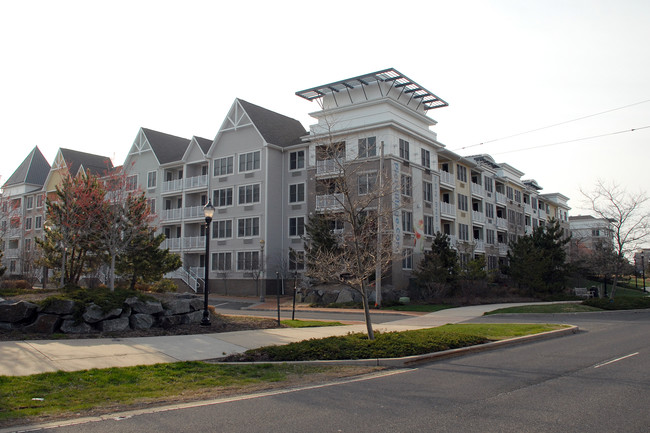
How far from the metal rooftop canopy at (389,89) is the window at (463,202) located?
8.77 m

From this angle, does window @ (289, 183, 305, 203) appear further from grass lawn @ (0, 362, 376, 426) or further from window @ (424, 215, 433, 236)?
grass lawn @ (0, 362, 376, 426)

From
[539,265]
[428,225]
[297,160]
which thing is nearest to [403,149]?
[428,225]

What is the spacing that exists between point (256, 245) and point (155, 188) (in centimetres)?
1345

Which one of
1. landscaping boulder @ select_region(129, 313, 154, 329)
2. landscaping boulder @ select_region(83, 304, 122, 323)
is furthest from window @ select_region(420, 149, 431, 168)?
landscaping boulder @ select_region(83, 304, 122, 323)

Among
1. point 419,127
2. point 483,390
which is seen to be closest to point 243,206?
point 419,127

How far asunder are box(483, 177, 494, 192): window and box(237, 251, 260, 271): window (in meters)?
24.0

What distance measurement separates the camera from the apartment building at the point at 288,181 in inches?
1441

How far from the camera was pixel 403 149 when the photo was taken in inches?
1470

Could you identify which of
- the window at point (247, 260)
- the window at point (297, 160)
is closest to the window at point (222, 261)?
the window at point (247, 260)

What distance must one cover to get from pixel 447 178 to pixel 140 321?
3276cm

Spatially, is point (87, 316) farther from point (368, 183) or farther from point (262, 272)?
point (262, 272)

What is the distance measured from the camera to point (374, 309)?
28.8 m

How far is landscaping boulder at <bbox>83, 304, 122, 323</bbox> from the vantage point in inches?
527

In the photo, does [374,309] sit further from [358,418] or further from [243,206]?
[358,418]
